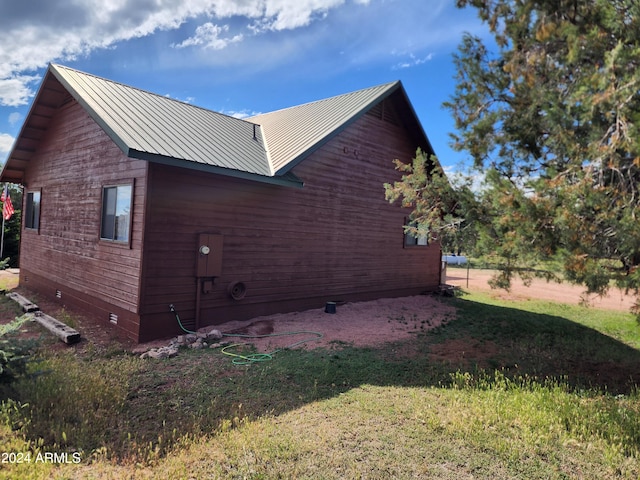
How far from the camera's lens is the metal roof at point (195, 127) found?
6992 mm

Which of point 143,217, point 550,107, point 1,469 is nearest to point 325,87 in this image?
point 143,217

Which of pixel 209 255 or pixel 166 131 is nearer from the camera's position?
pixel 209 255

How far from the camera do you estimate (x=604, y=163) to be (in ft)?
12.2

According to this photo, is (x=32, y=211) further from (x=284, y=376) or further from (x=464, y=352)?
(x=464, y=352)

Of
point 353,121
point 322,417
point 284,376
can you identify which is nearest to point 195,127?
point 353,121

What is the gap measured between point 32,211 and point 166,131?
8.26 m

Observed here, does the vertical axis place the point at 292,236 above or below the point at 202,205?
below

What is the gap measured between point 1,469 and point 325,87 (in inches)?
786

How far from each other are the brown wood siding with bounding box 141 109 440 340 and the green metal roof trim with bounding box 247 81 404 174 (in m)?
0.53

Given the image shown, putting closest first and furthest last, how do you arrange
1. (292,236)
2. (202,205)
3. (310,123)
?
1. (202,205)
2. (292,236)
3. (310,123)

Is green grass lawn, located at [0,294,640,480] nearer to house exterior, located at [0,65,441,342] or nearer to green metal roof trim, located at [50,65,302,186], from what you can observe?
house exterior, located at [0,65,441,342]

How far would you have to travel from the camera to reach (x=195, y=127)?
9.09m

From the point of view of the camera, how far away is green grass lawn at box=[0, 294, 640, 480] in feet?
10.4

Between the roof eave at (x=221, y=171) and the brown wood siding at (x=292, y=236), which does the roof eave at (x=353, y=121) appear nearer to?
the roof eave at (x=221, y=171)
